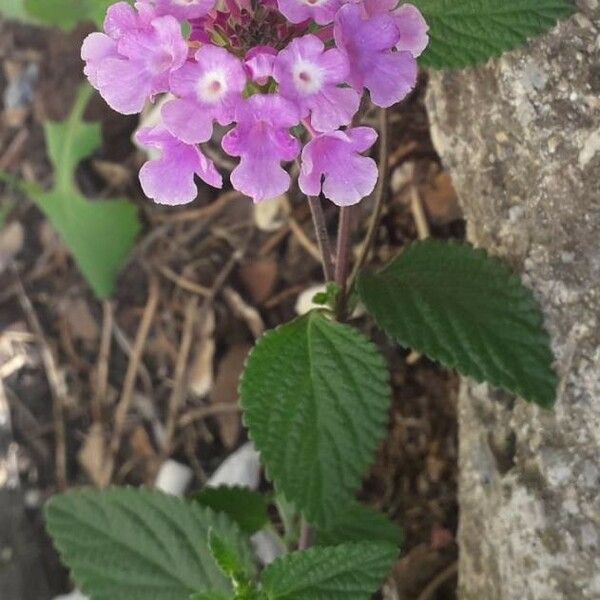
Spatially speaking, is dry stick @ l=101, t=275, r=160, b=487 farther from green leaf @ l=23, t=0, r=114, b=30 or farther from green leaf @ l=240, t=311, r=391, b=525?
green leaf @ l=240, t=311, r=391, b=525

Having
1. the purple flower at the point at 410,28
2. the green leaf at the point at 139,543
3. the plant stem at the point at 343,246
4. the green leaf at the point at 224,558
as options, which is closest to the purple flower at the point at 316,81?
the purple flower at the point at 410,28

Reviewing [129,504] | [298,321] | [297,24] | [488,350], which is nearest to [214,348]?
[129,504]

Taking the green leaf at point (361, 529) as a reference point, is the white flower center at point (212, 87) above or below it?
above

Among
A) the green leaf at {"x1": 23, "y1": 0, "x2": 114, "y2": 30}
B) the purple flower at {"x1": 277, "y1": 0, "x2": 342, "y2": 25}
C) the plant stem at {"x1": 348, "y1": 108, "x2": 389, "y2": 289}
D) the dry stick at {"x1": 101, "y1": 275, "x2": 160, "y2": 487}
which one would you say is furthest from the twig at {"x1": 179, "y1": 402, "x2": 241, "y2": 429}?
the purple flower at {"x1": 277, "y1": 0, "x2": 342, "y2": 25}

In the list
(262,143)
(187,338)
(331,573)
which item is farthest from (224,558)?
(187,338)

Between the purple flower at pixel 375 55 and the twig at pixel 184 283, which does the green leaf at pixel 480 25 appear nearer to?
the purple flower at pixel 375 55

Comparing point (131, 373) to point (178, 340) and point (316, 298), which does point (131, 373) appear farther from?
point (316, 298)
